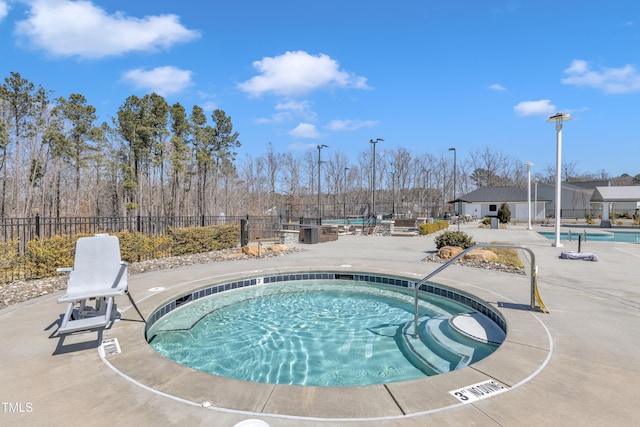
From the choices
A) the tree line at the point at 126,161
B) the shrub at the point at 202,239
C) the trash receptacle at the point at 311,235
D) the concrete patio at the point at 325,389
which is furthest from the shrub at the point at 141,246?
the tree line at the point at 126,161

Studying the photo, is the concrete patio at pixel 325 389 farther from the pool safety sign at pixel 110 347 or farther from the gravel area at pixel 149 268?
the gravel area at pixel 149 268

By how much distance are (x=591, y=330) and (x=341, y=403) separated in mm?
3451

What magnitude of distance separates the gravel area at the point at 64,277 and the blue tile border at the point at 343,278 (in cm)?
234

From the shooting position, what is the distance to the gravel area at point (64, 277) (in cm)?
527

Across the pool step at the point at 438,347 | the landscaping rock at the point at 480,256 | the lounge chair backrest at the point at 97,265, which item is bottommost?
the pool step at the point at 438,347

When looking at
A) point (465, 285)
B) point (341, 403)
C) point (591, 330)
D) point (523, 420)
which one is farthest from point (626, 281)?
point (341, 403)

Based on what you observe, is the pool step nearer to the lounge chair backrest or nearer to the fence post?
the lounge chair backrest

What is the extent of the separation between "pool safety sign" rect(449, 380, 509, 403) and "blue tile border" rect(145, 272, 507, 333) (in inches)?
71.1

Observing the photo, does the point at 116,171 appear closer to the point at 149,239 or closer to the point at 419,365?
the point at 149,239

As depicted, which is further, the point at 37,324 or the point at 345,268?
the point at 345,268

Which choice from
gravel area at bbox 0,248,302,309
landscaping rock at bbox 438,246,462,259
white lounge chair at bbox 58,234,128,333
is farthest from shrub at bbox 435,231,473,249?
white lounge chair at bbox 58,234,128,333

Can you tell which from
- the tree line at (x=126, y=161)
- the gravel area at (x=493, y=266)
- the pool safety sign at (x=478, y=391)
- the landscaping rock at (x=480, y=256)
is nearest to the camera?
the pool safety sign at (x=478, y=391)

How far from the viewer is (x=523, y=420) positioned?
212 cm

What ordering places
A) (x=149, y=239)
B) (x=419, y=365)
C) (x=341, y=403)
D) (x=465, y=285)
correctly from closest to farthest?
(x=341, y=403) < (x=419, y=365) < (x=465, y=285) < (x=149, y=239)
